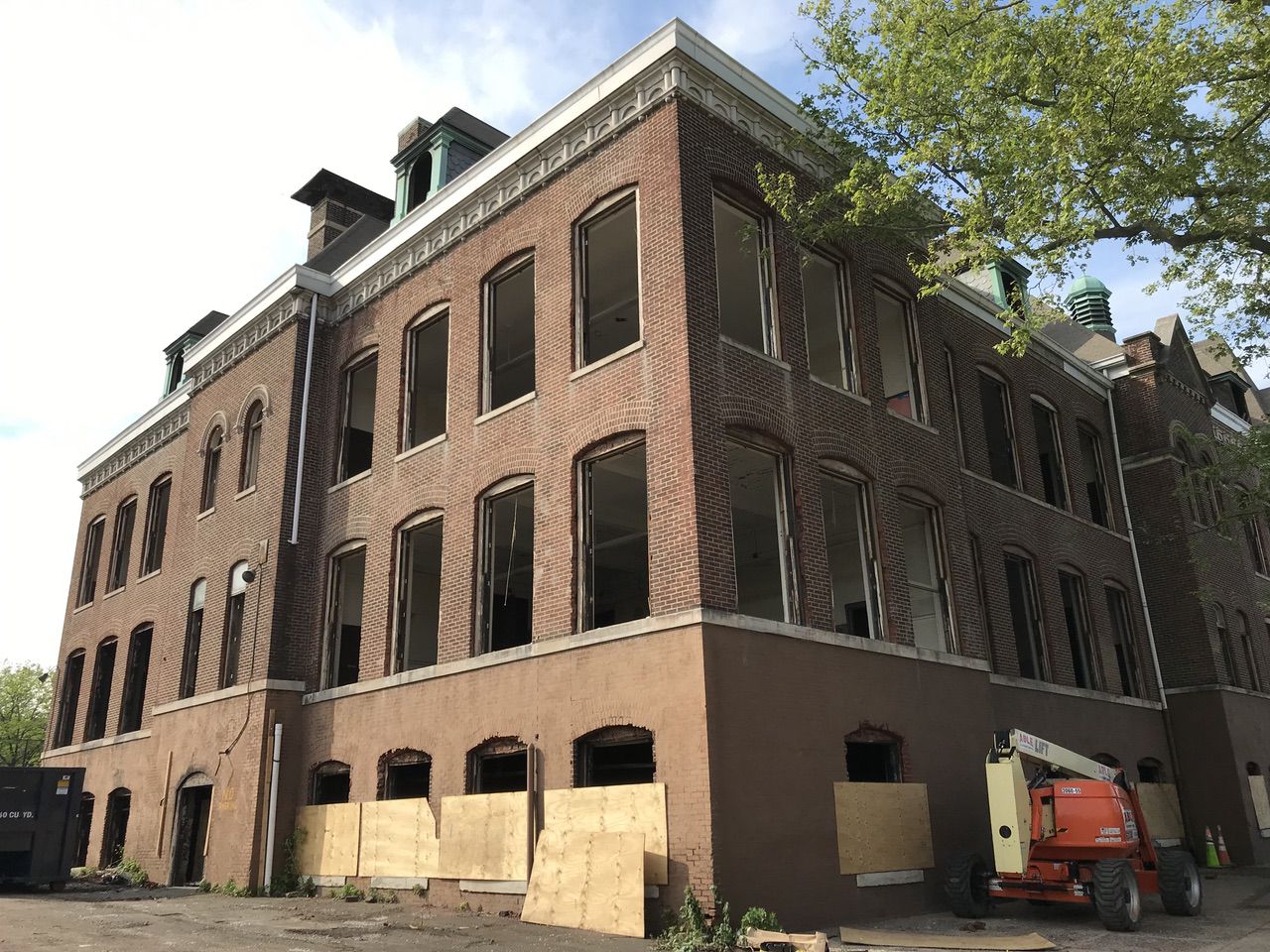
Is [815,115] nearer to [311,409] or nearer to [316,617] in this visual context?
[311,409]

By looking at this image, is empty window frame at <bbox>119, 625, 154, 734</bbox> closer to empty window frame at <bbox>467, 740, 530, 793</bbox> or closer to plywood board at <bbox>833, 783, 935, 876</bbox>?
empty window frame at <bbox>467, 740, 530, 793</bbox>

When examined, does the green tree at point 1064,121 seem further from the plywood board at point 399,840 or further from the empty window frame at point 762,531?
the plywood board at point 399,840

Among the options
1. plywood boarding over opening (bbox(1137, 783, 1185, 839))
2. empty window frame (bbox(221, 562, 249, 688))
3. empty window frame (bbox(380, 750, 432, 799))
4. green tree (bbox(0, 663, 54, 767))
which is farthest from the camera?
green tree (bbox(0, 663, 54, 767))

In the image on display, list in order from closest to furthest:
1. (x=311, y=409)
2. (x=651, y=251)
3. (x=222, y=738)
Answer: (x=651, y=251)
(x=222, y=738)
(x=311, y=409)

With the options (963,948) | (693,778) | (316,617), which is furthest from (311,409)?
(963,948)

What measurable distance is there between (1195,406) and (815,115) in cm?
1822

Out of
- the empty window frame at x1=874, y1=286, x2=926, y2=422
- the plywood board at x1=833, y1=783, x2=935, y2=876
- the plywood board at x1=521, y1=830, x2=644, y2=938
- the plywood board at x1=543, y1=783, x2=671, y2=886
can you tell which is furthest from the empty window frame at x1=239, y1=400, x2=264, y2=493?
the plywood board at x1=833, y1=783, x2=935, y2=876

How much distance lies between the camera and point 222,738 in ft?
60.7

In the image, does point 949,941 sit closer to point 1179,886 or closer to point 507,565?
point 1179,886

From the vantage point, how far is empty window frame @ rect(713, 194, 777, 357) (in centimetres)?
1495

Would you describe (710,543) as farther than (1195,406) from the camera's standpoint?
No

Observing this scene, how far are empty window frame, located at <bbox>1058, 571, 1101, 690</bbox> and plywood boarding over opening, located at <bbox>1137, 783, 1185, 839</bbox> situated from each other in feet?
7.95

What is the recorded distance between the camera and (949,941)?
34.6ft

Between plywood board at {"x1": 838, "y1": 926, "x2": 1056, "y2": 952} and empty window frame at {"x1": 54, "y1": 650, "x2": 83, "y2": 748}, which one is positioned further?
empty window frame at {"x1": 54, "y1": 650, "x2": 83, "y2": 748}
